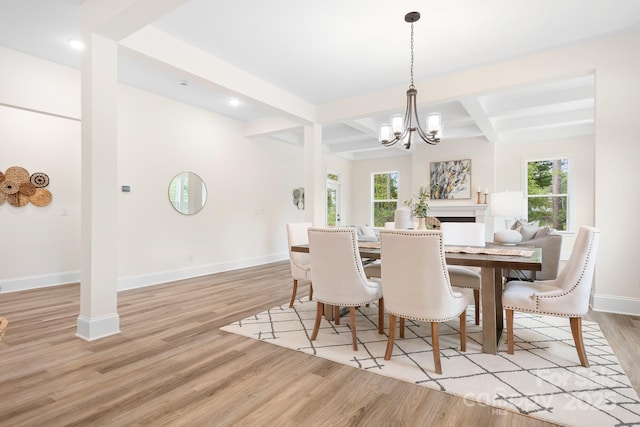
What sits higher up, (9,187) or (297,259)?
(9,187)

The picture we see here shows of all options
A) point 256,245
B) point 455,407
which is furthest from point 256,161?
point 455,407

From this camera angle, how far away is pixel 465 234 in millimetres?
3637

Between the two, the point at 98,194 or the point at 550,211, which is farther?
the point at 550,211

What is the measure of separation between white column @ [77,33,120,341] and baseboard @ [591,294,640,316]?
4.68 m

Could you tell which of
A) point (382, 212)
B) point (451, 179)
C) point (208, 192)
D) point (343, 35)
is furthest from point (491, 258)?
point (382, 212)

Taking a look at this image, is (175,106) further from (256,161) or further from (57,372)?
(57,372)

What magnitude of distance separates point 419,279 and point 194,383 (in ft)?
5.02

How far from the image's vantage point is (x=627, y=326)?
2930 millimetres

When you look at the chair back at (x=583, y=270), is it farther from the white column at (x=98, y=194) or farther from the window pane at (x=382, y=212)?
the window pane at (x=382, y=212)

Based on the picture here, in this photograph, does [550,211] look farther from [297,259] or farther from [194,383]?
[194,383]

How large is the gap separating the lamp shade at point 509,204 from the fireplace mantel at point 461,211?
2.83 m

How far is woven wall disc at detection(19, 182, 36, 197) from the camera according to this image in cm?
416

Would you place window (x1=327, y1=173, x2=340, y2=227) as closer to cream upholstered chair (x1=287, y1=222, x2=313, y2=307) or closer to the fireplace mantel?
the fireplace mantel

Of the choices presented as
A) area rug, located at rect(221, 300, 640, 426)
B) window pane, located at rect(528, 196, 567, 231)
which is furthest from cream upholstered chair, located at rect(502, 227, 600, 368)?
window pane, located at rect(528, 196, 567, 231)
